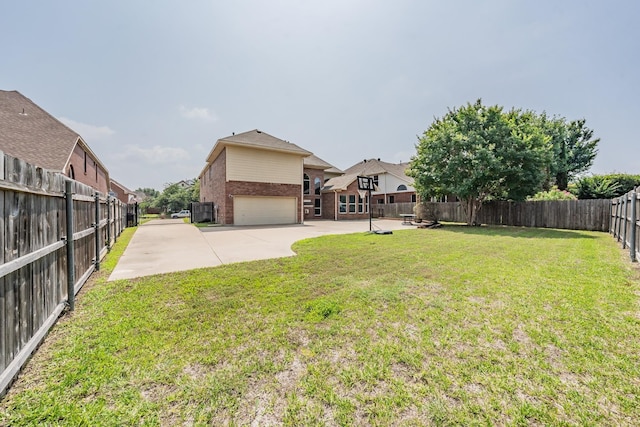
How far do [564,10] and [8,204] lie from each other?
1448 centimetres

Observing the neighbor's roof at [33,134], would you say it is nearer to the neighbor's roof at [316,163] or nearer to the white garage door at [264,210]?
the white garage door at [264,210]

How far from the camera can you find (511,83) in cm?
1330

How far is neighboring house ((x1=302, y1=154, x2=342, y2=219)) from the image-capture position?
26125 mm

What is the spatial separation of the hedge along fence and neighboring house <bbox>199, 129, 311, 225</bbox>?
13.7m

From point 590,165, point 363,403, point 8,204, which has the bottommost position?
point 363,403

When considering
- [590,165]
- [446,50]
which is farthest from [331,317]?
[590,165]

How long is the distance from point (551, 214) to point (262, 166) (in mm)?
17971

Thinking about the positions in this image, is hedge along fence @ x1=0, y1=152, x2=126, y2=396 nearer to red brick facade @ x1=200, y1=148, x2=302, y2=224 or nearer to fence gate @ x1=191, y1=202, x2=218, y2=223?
red brick facade @ x1=200, y1=148, x2=302, y2=224

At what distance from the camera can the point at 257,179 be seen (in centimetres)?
1789

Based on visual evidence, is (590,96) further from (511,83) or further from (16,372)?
(16,372)

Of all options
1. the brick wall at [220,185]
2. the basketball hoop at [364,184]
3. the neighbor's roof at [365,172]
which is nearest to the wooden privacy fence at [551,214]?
the basketball hoop at [364,184]

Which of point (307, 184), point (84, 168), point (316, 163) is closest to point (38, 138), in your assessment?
point (84, 168)

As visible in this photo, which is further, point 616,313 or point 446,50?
point 446,50

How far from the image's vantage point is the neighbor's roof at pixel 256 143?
16.7 metres
